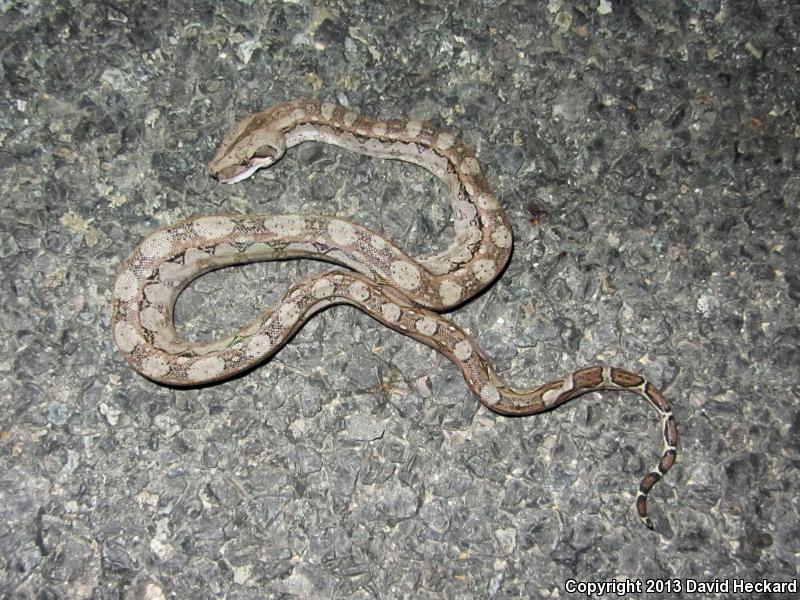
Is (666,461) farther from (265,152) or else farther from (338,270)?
(265,152)

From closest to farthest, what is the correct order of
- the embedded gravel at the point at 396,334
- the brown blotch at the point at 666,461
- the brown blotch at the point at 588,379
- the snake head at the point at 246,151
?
the embedded gravel at the point at 396,334 → the brown blotch at the point at 666,461 → the brown blotch at the point at 588,379 → the snake head at the point at 246,151

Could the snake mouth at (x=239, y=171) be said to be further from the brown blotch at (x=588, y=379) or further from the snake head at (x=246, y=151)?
the brown blotch at (x=588, y=379)

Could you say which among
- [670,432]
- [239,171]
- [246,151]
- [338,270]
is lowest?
[670,432]

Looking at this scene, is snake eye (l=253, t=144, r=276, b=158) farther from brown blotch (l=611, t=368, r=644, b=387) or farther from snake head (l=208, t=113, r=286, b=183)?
brown blotch (l=611, t=368, r=644, b=387)

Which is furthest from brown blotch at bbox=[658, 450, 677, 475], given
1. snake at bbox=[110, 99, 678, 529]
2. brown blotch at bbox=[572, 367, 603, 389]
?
brown blotch at bbox=[572, 367, 603, 389]

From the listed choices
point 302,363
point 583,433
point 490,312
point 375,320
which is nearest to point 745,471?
point 583,433

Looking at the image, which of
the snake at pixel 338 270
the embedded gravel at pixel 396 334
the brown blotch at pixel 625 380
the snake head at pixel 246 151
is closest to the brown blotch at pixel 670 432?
the snake at pixel 338 270

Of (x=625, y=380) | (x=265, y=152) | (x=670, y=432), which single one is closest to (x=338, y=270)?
(x=265, y=152)

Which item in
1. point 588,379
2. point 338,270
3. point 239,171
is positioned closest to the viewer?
point 588,379
